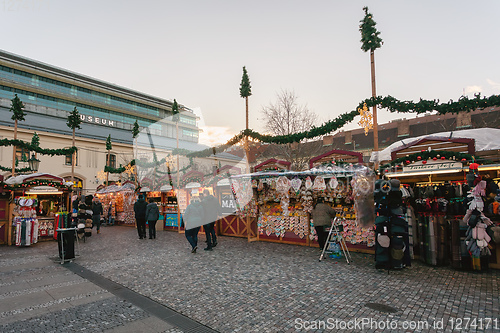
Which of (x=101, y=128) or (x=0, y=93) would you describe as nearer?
(x=0, y=93)

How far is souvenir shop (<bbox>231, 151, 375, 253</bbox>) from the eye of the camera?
8102 mm

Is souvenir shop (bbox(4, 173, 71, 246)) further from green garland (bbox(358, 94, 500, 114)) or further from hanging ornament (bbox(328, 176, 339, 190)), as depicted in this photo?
green garland (bbox(358, 94, 500, 114))

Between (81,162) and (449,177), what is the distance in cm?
3648

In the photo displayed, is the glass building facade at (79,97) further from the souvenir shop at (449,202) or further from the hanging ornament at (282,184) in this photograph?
the souvenir shop at (449,202)

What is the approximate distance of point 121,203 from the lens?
2022cm

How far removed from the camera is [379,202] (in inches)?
258

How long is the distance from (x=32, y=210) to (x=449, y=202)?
14.6m

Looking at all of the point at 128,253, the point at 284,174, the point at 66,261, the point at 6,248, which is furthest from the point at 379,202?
the point at 6,248

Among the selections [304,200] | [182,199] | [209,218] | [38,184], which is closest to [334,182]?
[304,200]

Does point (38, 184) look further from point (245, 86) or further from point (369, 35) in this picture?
point (369, 35)

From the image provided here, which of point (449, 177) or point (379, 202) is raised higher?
point (449, 177)

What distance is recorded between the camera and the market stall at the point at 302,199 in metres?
8.14

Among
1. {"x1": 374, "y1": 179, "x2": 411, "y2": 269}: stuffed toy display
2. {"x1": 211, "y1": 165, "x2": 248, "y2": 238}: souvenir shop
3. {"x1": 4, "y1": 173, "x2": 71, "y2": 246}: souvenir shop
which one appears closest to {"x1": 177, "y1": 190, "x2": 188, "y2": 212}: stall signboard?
{"x1": 211, "y1": 165, "x2": 248, "y2": 238}: souvenir shop

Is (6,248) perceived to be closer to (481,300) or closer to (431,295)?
(431,295)
